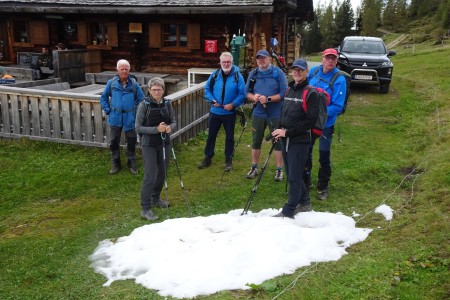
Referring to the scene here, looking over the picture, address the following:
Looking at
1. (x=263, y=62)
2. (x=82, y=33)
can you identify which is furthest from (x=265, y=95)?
(x=82, y=33)

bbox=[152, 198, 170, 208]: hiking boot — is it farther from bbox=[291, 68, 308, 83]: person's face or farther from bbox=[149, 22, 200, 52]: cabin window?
bbox=[149, 22, 200, 52]: cabin window

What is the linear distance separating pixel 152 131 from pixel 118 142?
224 cm

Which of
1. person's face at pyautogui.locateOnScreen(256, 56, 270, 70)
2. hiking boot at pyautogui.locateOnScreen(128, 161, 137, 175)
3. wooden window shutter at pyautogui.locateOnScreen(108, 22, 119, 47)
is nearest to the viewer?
person's face at pyautogui.locateOnScreen(256, 56, 270, 70)

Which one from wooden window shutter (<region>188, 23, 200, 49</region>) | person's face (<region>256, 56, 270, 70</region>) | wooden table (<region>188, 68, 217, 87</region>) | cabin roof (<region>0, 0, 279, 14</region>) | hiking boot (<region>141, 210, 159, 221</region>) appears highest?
cabin roof (<region>0, 0, 279, 14</region>)

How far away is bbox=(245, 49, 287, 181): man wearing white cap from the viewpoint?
24.3 feet

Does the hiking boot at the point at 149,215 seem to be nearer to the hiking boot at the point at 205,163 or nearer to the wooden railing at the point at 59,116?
the hiking boot at the point at 205,163

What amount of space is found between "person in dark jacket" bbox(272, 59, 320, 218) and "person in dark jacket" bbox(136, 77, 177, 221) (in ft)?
5.26

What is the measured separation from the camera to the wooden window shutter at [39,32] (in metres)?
16.7

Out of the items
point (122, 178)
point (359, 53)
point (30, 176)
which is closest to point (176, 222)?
point (122, 178)

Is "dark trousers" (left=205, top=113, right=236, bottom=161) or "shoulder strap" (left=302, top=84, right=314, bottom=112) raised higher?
"shoulder strap" (left=302, top=84, right=314, bottom=112)

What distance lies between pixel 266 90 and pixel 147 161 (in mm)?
2461

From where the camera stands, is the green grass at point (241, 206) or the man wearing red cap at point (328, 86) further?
the man wearing red cap at point (328, 86)

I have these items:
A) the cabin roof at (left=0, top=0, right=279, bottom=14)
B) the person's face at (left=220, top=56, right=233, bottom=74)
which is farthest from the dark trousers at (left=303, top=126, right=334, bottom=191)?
the cabin roof at (left=0, top=0, right=279, bottom=14)

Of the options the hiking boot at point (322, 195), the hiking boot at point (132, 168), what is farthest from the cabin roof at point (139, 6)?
the hiking boot at point (322, 195)
